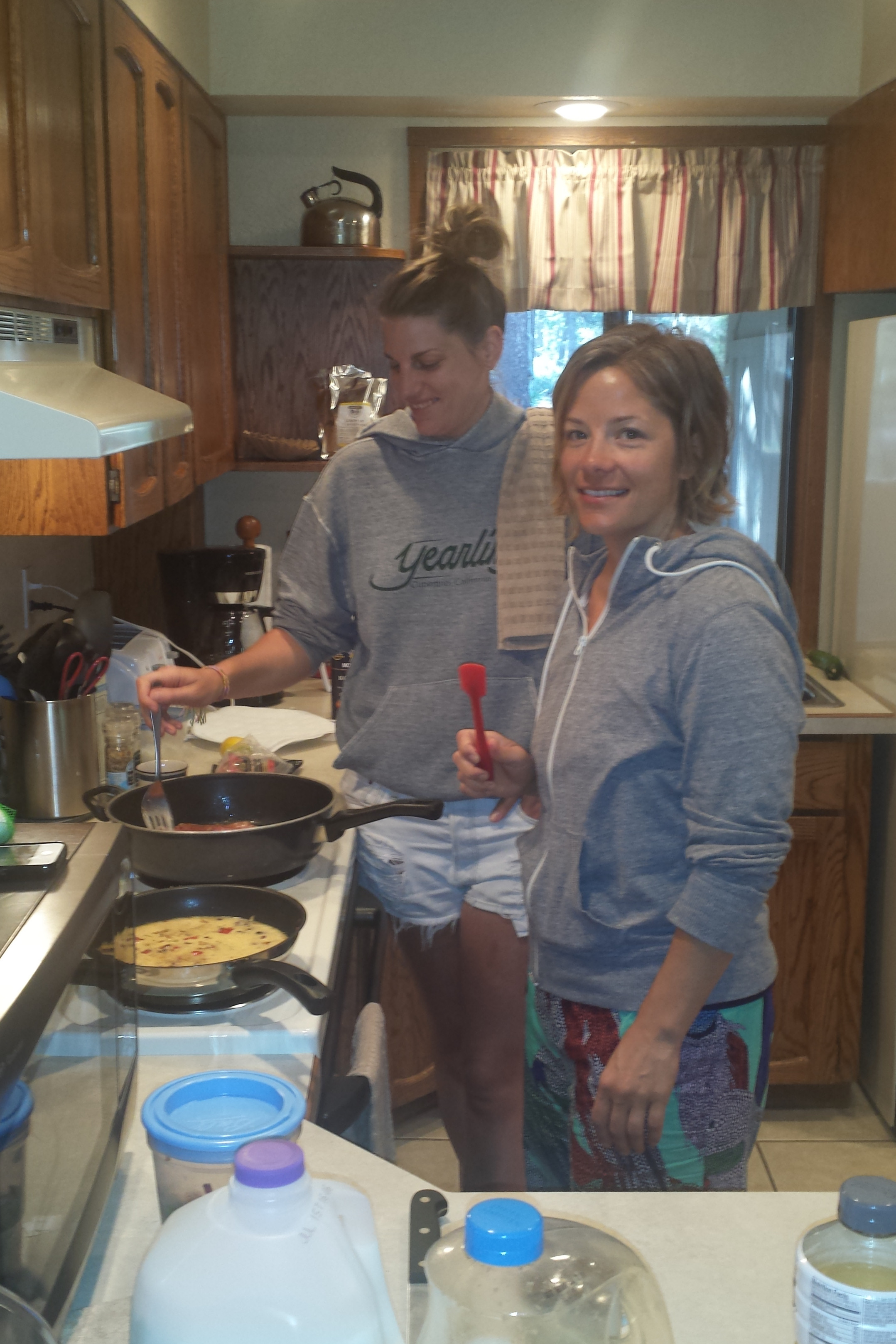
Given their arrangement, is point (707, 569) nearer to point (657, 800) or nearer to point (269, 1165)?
point (657, 800)

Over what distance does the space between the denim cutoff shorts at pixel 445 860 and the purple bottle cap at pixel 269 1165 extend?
51.0 inches

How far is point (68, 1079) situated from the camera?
859mm

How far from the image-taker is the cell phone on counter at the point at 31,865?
948 millimetres

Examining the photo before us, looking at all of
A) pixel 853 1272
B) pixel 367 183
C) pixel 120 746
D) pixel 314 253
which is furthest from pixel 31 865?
pixel 367 183

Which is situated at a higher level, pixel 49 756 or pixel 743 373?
pixel 743 373

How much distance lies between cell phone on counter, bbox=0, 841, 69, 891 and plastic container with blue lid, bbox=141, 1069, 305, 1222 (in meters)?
0.18

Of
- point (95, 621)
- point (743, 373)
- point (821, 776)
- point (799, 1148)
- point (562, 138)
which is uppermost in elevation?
point (562, 138)

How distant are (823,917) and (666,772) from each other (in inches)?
68.5

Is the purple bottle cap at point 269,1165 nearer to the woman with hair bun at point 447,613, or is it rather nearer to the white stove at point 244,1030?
the white stove at point 244,1030

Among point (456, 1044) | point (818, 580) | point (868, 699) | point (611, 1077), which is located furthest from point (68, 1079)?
point (818, 580)

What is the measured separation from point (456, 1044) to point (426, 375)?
1.08 metres

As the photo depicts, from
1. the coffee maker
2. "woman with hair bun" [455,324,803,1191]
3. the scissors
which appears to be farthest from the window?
"woman with hair bun" [455,324,803,1191]

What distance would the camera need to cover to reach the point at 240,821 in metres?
1.92

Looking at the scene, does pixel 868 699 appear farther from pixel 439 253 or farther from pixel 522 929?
pixel 439 253
